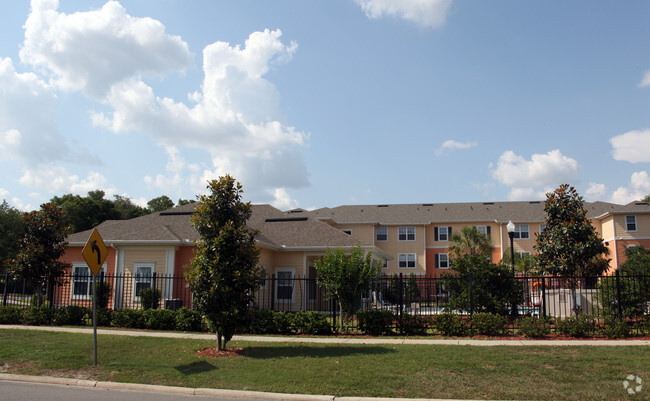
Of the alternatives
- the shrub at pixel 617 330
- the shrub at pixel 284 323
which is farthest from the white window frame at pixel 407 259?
the shrub at pixel 617 330

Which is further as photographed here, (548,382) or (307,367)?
(307,367)

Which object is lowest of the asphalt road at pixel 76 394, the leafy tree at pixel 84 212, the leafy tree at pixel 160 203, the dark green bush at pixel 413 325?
the asphalt road at pixel 76 394

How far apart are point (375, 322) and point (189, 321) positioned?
243 inches

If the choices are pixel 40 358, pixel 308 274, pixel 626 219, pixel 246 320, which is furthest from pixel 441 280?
pixel 626 219

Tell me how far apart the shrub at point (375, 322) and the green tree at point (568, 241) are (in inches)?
288

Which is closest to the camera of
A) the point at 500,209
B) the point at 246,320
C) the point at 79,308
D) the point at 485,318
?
the point at 246,320

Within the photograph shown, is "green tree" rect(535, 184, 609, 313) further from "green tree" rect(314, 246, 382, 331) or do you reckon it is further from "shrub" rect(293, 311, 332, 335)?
"shrub" rect(293, 311, 332, 335)

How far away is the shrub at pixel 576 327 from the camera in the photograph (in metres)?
14.1

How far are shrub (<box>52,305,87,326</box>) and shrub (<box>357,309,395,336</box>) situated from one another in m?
10.2

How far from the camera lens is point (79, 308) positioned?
1734 cm

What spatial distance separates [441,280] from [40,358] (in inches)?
508

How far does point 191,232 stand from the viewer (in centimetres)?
2375

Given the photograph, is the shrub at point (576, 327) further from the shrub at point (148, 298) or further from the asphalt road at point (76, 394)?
the shrub at point (148, 298)

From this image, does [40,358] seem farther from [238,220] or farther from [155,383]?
[238,220]
